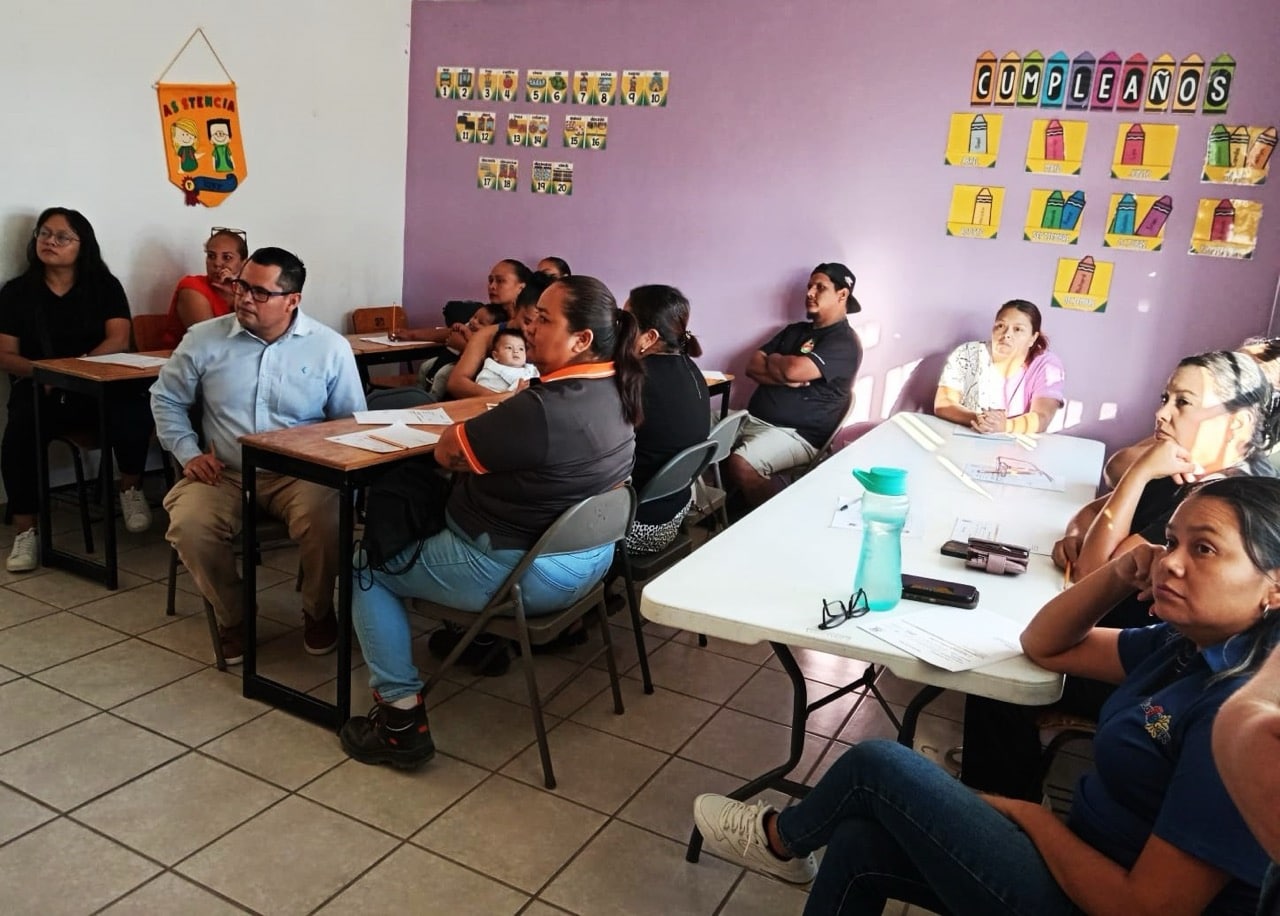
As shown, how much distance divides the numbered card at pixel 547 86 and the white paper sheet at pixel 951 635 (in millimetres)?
4052

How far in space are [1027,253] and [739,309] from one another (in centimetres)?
136

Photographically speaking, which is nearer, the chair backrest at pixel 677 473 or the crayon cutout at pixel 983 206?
the chair backrest at pixel 677 473

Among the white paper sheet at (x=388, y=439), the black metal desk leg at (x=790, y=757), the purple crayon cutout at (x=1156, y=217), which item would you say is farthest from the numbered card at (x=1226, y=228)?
the white paper sheet at (x=388, y=439)

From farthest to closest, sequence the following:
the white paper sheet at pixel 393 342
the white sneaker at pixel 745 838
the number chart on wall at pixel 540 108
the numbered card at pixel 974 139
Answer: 1. the number chart on wall at pixel 540 108
2. the white paper sheet at pixel 393 342
3. the numbered card at pixel 974 139
4. the white sneaker at pixel 745 838

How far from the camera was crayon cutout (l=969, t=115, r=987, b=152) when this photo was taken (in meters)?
4.20

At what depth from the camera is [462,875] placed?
6.76 feet

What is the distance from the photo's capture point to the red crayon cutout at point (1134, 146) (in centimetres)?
396

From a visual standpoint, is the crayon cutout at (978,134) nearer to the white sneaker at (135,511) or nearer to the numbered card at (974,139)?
the numbered card at (974,139)

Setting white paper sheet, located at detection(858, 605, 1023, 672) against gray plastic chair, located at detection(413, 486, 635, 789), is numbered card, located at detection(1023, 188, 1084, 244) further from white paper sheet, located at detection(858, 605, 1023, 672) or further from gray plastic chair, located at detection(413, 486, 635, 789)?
white paper sheet, located at detection(858, 605, 1023, 672)

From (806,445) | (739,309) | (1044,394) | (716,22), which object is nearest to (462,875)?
(806,445)

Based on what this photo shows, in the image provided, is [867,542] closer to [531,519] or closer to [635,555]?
[531,519]

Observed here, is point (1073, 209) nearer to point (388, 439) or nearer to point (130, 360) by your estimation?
point (388, 439)

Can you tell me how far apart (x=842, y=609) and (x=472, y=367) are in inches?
98.1

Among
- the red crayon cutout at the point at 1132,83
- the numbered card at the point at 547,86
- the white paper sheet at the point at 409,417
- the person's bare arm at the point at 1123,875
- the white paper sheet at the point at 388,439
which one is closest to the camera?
the person's bare arm at the point at 1123,875
